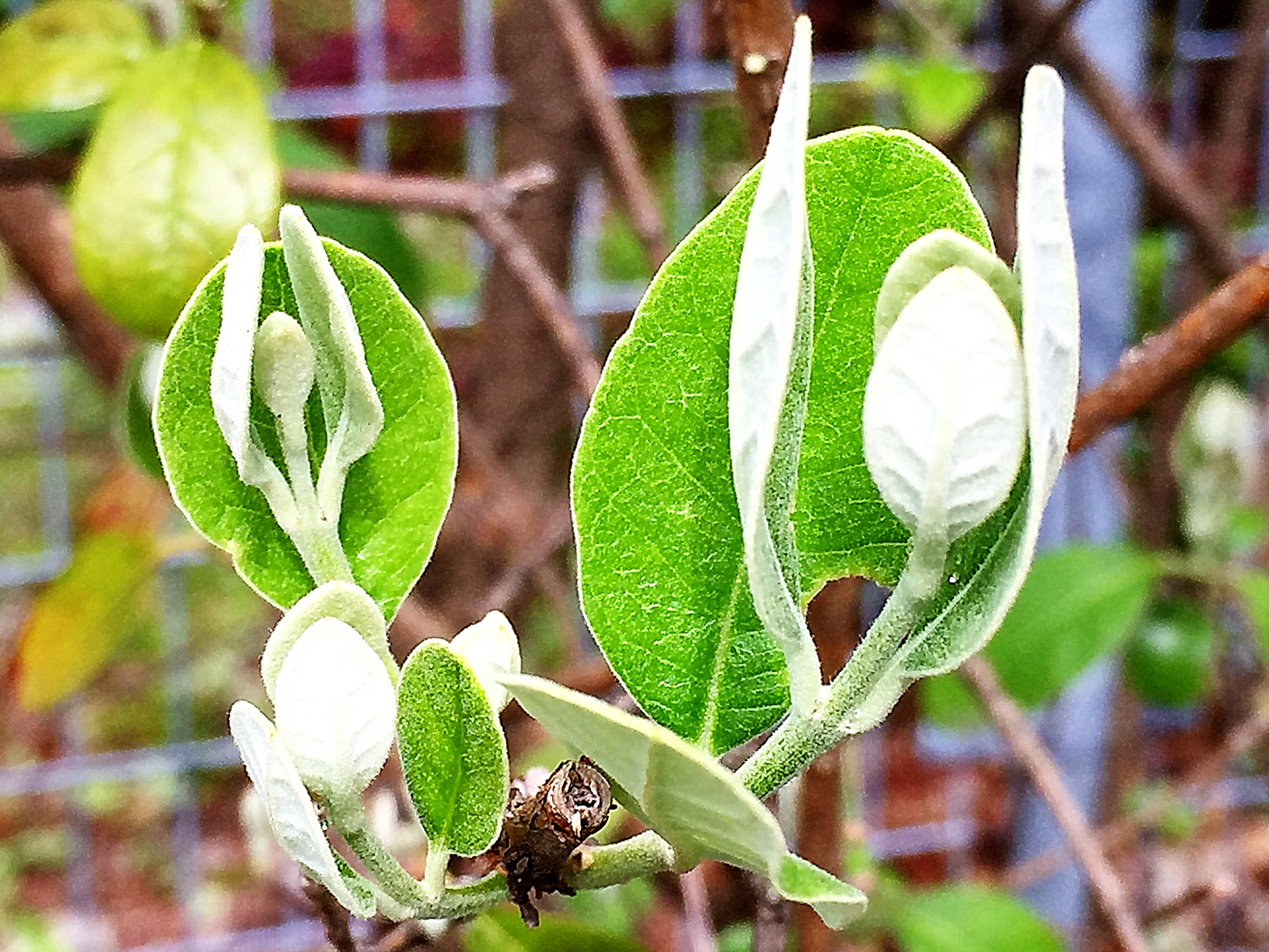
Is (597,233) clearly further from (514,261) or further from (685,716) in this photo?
(685,716)

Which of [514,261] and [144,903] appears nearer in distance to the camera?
[514,261]

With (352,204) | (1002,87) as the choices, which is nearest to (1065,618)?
(1002,87)

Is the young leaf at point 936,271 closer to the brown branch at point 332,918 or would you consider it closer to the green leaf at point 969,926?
the brown branch at point 332,918

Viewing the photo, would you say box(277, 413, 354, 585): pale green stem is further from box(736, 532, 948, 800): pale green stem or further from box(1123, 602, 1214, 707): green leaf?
box(1123, 602, 1214, 707): green leaf

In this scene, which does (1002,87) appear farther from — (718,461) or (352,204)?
(718,461)

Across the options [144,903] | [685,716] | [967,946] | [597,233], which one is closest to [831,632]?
[685,716]

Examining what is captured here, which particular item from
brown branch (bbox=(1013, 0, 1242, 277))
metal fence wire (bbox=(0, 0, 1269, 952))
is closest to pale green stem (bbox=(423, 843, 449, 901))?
brown branch (bbox=(1013, 0, 1242, 277))
